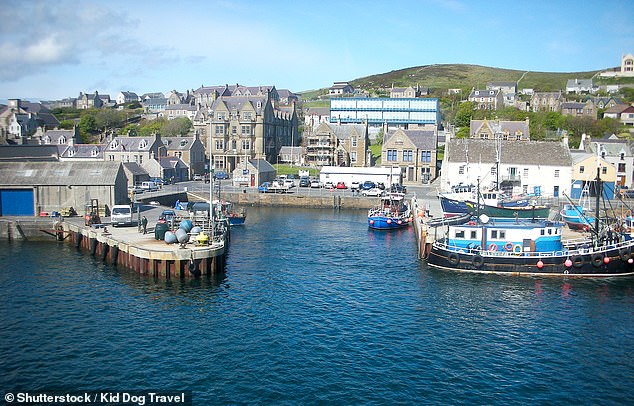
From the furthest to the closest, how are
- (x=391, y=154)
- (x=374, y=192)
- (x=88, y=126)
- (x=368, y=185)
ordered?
(x=88, y=126)
(x=391, y=154)
(x=368, y=185)
(x=374, y=192)

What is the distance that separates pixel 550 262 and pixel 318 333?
68.6ft

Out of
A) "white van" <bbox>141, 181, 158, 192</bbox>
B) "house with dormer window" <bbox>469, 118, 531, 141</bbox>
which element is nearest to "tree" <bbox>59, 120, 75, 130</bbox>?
"white van" <bbox>141, 181, 158, 192</bbox>

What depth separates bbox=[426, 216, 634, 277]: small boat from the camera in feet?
130

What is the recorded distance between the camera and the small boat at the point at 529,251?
3959cm

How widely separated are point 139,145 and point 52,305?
64296 mm

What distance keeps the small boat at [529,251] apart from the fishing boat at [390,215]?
16.6 meters

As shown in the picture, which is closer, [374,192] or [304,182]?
[374,192]

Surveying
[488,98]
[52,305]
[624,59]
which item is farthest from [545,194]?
[624,59]

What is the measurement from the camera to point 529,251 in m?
40.8

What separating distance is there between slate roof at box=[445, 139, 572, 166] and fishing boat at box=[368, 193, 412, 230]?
1618 cm

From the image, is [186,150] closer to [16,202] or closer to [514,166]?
[16,202]

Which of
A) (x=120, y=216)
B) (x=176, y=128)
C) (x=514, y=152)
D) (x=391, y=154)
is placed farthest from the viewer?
(x=176, y=128)

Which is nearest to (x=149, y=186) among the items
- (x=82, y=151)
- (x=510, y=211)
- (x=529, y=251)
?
(x=82, y=151)

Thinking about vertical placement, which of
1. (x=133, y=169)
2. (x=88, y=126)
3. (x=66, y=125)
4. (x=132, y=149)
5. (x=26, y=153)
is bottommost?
(x=133, y=169)
